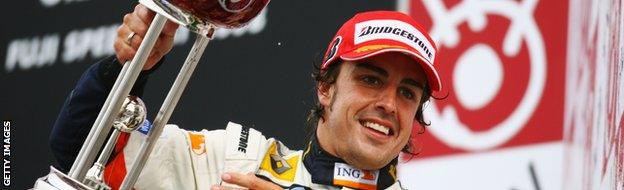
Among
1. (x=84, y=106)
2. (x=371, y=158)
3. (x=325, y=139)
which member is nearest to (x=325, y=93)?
(x=325, y=139)

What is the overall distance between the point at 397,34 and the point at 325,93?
226 millimetres

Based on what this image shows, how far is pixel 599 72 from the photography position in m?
3.02

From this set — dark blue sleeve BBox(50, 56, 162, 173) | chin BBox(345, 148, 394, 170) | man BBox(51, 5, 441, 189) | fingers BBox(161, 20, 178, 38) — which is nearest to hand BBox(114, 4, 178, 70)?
fingers BBox(161, 20, 178, 38)

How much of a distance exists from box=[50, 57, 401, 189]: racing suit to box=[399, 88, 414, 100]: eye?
13cm

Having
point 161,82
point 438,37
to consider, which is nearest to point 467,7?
point 438,37

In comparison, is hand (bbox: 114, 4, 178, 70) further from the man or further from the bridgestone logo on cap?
the bridgestone logo on cap

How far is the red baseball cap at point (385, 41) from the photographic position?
249cm

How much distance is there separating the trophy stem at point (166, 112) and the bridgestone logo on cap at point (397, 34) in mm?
655

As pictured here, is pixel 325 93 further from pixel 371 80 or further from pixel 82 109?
pixel 82 109

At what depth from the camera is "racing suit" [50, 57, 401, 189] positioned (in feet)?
7.69

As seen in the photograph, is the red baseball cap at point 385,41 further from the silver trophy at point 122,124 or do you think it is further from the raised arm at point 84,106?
the silver trophy at point 122,124

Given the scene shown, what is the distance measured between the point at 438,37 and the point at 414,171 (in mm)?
341

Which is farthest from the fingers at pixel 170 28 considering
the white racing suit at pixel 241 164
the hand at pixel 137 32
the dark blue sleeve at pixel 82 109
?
the white racing suit at pixel 241 164

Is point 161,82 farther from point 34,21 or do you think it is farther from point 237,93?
point 34,21
